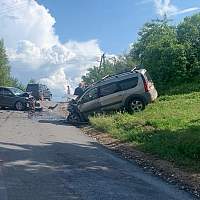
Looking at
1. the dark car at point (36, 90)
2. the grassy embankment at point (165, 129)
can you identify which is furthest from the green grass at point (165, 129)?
the dark car at point (36, 90)

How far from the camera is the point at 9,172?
33.9 feet

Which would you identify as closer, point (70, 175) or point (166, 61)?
point (70, 175)

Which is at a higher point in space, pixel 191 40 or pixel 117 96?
pixel 191 40

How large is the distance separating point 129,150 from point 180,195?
5551 mm

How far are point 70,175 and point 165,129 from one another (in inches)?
300

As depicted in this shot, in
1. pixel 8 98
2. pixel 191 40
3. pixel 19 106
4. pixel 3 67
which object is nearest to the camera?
pixel 19 106

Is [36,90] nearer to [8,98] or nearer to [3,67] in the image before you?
[8,98]

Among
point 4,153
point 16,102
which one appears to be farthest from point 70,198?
point 16,102

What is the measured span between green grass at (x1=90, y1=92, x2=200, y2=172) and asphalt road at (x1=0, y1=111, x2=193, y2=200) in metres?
1.29

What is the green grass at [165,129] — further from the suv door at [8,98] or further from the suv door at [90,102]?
the suv door at [8,98]

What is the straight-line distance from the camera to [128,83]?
24297 mm

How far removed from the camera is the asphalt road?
8660 millimetres

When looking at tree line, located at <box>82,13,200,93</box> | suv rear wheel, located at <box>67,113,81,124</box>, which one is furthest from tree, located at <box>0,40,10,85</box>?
suv rear wheel, located at <box>67,113,81,124</box>

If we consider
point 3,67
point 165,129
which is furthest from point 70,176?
point 3,67
